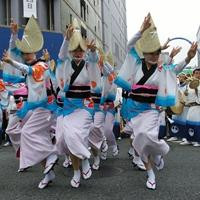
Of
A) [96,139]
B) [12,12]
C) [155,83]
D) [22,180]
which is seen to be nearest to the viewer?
[155,83]

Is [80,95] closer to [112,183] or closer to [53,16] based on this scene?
[112,183]

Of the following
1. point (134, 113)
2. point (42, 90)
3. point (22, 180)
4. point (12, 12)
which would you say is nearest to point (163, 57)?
point (134, 113)

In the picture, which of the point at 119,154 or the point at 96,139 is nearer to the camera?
the point at 96,139

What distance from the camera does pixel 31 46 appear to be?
588 centimetres

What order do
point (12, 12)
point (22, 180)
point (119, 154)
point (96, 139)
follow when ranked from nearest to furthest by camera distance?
point (22, 180), point (96, 139), point (119, 154), point (12, 12)

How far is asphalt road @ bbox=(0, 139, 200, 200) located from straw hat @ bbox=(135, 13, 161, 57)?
1.71m

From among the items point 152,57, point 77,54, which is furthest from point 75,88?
point 152,57

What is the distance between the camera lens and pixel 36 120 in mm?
5711

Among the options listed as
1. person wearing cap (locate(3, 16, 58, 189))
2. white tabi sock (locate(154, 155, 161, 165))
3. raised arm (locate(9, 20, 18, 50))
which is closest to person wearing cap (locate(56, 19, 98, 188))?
person wearing cap (locate(3, 16, 58, 189))

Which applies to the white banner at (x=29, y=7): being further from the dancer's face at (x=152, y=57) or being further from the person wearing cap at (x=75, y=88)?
the dancer's face at (x=152, y=57)

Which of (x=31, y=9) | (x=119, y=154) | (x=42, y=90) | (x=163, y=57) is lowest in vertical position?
(x=119, y=154)

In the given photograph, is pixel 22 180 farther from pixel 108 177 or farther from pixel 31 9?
pixel 31 9

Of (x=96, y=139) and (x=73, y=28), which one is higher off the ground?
(x=73, y=28)

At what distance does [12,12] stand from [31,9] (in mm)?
1005
